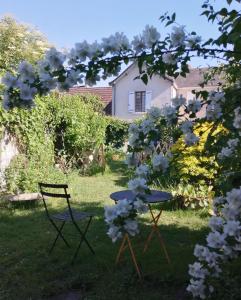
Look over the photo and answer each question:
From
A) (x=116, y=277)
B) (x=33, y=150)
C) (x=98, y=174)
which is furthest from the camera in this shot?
(x=98, y=174)

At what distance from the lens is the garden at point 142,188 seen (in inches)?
71.4

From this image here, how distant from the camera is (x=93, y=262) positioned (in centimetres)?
460

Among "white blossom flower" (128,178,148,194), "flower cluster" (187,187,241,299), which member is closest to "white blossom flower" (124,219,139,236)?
"white blossom flower" (128,178,148,194)

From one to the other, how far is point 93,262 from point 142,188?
3033mm

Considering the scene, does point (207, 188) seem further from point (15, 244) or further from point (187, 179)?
point (15, 244)

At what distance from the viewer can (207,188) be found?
7371 millimetres

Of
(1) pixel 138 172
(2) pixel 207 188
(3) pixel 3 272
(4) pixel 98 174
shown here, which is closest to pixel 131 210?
(1) pixel 138 172

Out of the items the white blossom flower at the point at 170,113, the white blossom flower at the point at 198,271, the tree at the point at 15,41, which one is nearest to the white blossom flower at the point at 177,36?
the white blossom flower at the point at 170,113

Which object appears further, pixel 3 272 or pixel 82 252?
pixel 82 252

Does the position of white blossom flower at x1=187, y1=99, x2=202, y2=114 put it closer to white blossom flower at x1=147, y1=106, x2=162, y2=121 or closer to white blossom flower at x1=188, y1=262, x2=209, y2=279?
white blossom flower at x1=147, y1=106, x2=162, y2=121

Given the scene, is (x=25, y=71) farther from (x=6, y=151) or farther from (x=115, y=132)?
(x=115, y=132)

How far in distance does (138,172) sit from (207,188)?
5640 millimetres

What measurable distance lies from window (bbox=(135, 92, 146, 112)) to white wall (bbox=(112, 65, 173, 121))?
0.31m

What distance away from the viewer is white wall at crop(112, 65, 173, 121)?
25375 mm
